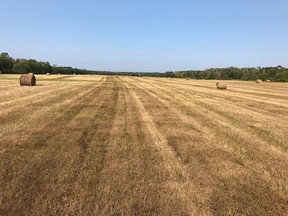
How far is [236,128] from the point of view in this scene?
1162cm

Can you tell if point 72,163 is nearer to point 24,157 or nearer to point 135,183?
point 24,157

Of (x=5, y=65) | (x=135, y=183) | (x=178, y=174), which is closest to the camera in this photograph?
(x=135, y=183)

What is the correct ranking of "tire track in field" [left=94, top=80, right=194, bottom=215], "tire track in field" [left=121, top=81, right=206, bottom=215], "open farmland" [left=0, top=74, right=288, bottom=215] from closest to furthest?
"tire track in field" [left=94, top=80, right=194, bottom=215] < "open farmland" [left=0, top=74, right=288, bottom=215] < "tire track in field" [left=121, top=81, right=206, bottom=215]

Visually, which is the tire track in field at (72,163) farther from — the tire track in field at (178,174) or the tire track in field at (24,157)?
the tire track in field at (178,174)

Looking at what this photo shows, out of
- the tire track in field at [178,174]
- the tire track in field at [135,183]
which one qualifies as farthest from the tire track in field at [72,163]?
the tire track in field at [178,174]

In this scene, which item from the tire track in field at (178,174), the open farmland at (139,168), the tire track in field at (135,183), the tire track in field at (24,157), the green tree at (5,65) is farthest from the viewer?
the green tree at (5,65)

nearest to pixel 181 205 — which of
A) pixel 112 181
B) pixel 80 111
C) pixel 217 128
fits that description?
pixel 112 181

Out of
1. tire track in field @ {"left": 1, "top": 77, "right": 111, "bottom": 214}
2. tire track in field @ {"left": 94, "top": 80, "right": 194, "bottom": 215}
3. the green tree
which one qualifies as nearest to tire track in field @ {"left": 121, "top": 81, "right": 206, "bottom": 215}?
tire track in field @ {"left": 94, "top": 80, "right": 194, "bottom": 215}

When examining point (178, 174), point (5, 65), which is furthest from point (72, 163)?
point (5, 65)

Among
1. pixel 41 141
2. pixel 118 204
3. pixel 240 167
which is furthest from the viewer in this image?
pixel 41 141

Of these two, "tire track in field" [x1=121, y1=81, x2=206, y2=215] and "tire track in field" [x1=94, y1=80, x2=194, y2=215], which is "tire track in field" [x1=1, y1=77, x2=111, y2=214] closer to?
"tire track in field" [x1=94, y1=80, x2=194, y2=215]

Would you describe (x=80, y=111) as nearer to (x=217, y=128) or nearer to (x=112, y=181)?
(x=217, y=128)

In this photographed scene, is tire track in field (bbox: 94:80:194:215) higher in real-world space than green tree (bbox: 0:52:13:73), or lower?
higher

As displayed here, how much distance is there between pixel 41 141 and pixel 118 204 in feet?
14.1
